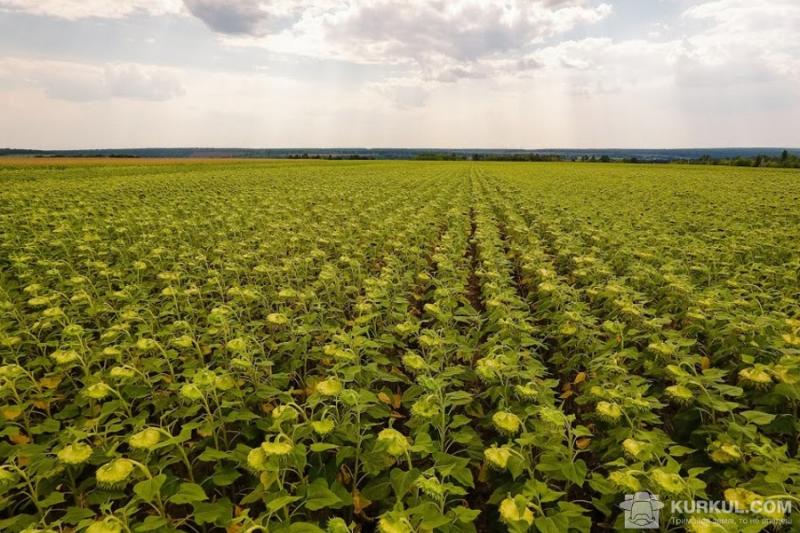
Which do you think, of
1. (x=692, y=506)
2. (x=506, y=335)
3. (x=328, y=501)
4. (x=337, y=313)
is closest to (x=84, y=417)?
(x=328, y=501)

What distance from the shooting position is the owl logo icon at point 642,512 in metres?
2.50

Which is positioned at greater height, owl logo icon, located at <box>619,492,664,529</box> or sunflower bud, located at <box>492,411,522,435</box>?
sunflower bud, located at <box>492,411,522,435</box>

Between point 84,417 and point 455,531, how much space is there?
340 cm

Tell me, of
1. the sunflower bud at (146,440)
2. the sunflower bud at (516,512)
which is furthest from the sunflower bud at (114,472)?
the sunflower bud at (516,512)

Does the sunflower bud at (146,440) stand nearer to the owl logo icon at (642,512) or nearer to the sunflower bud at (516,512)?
the sunflower bud at (516,512)

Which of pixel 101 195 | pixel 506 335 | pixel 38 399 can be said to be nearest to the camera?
pixel 38 399

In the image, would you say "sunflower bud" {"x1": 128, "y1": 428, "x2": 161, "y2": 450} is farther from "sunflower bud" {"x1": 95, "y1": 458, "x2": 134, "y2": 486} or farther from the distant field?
"sunflower bud" {"x1": 95, "y1": 458, "x2": 134, "y2": 486}

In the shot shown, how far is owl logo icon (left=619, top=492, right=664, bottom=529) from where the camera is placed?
2500 millimetres

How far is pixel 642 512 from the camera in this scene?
2.54 metres

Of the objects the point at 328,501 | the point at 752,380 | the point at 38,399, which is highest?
the point at 752,380

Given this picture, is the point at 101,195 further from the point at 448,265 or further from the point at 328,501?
the point at 328,501

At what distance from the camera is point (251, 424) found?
377cm

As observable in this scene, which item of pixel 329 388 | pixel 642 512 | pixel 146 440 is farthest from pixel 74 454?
pixel 642 512

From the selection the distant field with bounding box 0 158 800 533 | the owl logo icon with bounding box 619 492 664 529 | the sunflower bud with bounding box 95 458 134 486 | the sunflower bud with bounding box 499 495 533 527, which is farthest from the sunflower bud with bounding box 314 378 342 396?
the owl logo icon with bounding box 619 492 664 529
